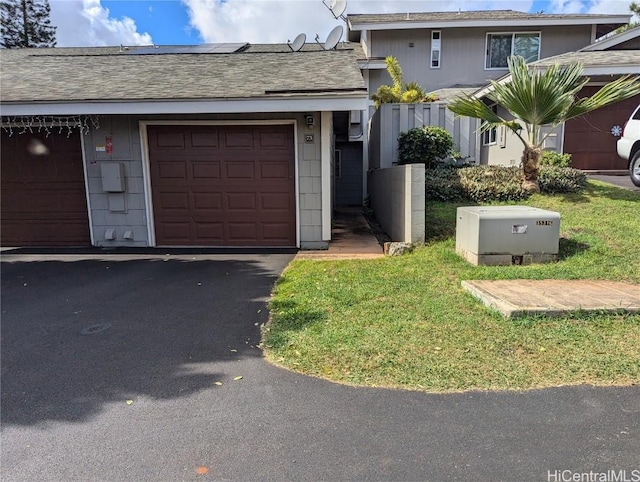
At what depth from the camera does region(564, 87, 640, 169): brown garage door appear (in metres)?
12.2

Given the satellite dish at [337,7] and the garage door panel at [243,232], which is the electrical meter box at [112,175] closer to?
the garage door panel at [243,232]

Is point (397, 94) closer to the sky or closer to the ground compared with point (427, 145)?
closer to the sky

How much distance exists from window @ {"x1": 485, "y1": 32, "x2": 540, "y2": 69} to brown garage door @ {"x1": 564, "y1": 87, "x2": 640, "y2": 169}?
20.0 feet

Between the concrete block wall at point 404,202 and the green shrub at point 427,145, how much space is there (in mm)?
1644

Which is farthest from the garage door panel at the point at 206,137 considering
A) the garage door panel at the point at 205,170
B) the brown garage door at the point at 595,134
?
the brown garage door at the point at 595,134

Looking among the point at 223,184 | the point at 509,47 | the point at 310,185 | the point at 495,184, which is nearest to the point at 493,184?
the point at 495,184

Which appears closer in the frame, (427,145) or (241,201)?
(241,201)

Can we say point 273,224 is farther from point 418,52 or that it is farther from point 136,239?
point 418,52

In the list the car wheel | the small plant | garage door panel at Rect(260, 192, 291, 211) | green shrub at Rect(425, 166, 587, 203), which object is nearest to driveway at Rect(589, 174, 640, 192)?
the car wheel

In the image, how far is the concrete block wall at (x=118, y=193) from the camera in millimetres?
8477

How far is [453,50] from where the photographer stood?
57.8ft

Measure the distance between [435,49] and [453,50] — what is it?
72 centimetres

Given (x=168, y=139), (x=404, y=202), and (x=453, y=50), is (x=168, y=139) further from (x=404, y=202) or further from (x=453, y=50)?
(x=453, y=50)

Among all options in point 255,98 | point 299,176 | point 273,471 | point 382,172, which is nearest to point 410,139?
point 382,172
